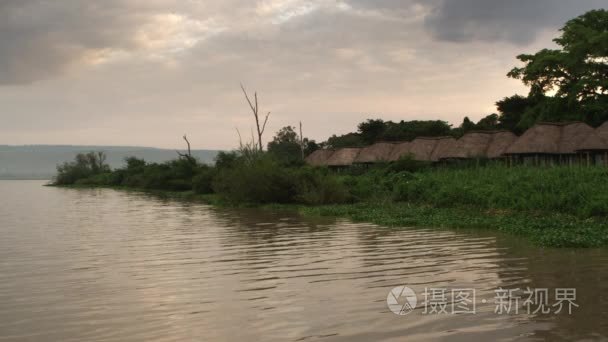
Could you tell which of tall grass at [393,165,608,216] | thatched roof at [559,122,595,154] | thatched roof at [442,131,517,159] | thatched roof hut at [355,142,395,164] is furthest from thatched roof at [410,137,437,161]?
tall grass at [393,165,608,216]

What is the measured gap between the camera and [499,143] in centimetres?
3325

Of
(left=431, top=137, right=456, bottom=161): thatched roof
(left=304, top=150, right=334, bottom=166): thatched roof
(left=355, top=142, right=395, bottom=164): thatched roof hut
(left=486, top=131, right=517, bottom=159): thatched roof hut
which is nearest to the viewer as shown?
(left=486, top=131, right=517, bottom=159): thatched roof hut

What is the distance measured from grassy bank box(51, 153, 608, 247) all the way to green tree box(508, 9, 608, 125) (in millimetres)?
12159

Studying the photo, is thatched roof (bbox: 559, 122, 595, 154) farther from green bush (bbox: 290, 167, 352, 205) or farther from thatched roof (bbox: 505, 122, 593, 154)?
green bush (bbox: 290, 167, 352, 205)

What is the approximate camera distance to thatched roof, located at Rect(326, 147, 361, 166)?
1641 inches

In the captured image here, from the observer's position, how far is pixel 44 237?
46.9ft

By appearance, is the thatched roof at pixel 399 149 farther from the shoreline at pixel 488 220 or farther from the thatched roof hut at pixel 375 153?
the shoreline at pixel 488 220

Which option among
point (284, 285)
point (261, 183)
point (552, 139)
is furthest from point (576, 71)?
point (284, 285)

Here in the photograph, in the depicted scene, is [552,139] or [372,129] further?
[372,129]

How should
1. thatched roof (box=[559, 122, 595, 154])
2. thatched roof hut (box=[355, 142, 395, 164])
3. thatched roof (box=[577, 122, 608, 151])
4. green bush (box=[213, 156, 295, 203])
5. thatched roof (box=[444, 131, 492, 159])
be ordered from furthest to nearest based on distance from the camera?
thatched roof hut (box=[355, 142, 395, 164]) → thatched roof (box=[444, 131, 492, 159]) → thatched roof (box=[559, 122, 595, 154]) → thatched roof (box=[577, 122, 608, 151]) → green bush (box=[213, 156, 295, 203])

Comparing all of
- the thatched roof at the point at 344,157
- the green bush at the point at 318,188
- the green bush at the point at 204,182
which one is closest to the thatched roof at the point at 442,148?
the thatched roof at the point at 344,157

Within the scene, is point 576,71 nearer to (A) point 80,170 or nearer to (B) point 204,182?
(B) point 204,182

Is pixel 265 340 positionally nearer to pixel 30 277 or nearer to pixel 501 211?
pixel 30 277

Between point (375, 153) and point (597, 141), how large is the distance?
15.0m
